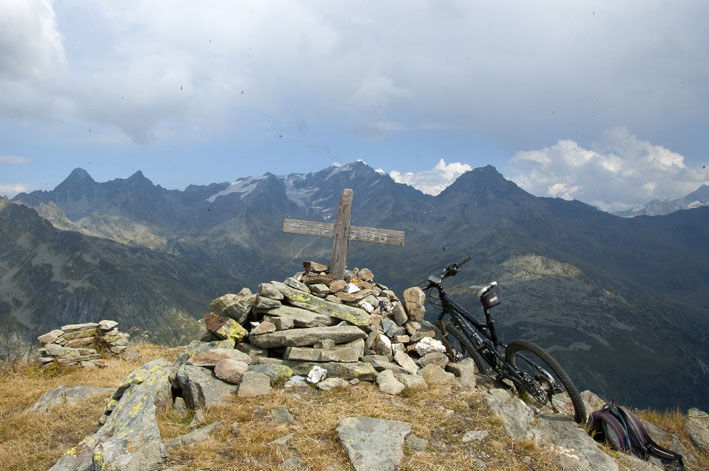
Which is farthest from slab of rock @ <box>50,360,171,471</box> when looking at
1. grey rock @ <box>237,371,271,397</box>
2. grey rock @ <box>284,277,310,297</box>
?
grey rock @ <box>284,277,310,297</box>

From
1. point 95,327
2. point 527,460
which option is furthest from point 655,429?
point 95,327

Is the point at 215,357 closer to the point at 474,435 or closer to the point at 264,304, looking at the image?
the point at 264,304

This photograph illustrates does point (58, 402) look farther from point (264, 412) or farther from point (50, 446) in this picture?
point (264, 412)

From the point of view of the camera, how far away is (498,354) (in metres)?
9.18

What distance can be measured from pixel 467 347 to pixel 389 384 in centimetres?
288

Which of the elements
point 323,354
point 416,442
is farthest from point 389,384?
point 416,442

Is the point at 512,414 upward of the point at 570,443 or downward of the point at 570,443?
upward

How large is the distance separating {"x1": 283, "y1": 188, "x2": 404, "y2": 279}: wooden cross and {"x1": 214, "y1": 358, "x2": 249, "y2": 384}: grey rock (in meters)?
5.62

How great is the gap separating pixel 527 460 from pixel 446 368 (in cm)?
384

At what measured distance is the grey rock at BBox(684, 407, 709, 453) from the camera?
950 centimetres

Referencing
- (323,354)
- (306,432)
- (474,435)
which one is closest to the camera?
(306,432)

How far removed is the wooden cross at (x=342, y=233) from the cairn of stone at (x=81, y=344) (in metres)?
9.47

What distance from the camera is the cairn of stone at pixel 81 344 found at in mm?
13922

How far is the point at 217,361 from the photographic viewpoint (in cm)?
840
